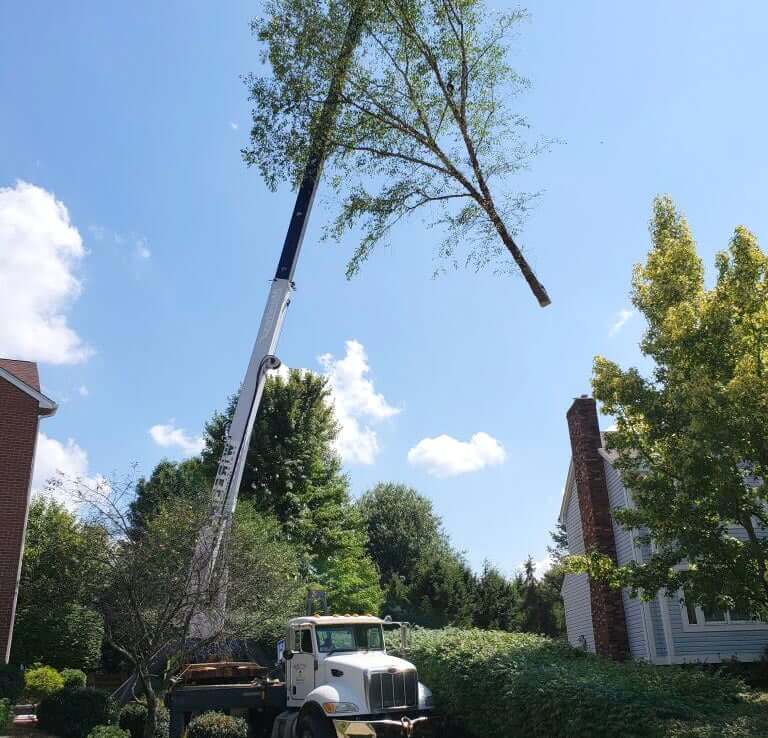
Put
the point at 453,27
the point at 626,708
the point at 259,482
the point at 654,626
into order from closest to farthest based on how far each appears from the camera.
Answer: the point at 626,708 < the point at 453,27 < the point at 654,626 < the point at 259,482

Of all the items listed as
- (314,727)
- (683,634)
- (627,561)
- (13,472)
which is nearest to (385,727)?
(314,727)

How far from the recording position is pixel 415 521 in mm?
54375

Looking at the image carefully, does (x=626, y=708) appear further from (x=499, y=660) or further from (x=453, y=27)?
(x=453, y=27)

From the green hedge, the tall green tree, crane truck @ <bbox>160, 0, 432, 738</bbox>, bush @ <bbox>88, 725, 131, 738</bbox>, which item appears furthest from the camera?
the tall green tree

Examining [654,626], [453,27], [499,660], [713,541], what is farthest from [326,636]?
[453,27]

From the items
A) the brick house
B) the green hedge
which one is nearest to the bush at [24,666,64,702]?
the green hedge

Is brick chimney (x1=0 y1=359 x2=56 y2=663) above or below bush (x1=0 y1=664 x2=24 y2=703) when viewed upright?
above

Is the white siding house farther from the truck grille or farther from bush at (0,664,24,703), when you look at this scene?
bush at (0,664,24,703)

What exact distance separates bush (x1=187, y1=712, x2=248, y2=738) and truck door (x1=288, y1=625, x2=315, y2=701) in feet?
8.29

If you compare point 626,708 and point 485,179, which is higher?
point 485,179

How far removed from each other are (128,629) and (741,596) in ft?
32.8

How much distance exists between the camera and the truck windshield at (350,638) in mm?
12953

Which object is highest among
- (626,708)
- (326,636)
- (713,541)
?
(713,541)

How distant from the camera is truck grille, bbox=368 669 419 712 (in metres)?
11.7
